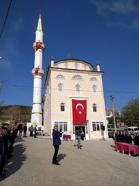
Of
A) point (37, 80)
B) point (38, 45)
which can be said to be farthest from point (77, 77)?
point (38, 45)

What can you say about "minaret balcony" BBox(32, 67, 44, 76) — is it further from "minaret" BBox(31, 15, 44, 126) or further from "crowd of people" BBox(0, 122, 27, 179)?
"crowd of people" BBox(0, 122, 27, 179)

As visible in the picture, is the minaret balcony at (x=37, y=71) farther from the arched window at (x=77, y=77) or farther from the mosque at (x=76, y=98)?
the arched window at (x=77, y=77)

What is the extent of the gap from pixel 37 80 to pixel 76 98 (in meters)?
12.2

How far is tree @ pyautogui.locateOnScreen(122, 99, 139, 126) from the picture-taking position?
53.1m

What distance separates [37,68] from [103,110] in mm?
17128

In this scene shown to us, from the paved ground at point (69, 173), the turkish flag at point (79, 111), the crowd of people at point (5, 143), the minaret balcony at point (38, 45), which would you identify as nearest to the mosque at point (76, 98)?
the turkish flag at point (79, 111)

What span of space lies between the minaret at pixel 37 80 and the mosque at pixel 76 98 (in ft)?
22.6

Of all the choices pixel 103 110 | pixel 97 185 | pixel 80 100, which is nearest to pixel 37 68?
pixel 80 100

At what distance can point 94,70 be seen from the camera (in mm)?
40094

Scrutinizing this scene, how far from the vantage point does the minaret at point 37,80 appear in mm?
44188

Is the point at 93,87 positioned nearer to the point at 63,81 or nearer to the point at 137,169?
the point at 63,81

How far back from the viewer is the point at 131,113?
176ft

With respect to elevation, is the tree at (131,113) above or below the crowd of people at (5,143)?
above

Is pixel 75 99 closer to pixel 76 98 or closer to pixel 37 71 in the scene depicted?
pixel 76 98
